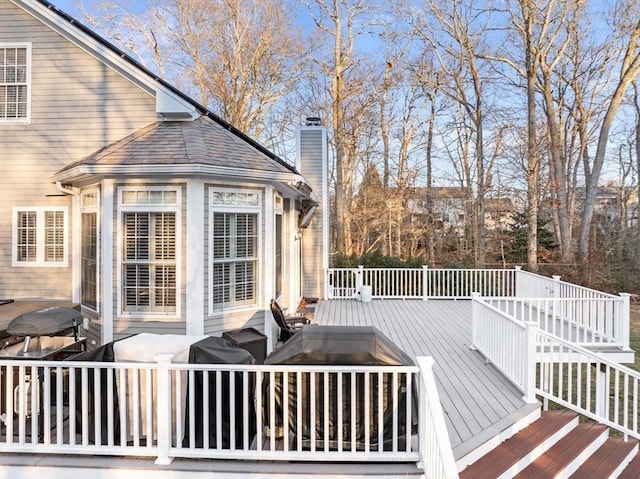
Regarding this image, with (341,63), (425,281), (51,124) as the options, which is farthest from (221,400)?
(341,63)

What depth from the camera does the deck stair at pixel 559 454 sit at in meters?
3.83

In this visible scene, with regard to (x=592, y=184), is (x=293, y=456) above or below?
below

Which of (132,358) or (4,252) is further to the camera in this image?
(4,252)

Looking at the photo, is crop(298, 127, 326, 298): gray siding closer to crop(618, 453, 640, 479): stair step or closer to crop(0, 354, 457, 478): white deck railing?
crop(618, 453, 640, 479): stair step

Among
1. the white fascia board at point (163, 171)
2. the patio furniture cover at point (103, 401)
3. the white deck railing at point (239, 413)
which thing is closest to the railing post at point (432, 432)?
the white deck railing at point (239, 413)

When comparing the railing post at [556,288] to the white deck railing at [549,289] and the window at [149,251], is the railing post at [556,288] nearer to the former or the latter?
the white deck railing at [549,289]

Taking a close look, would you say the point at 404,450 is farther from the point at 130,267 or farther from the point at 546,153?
the point at 546,153

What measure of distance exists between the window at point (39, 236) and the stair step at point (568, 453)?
7732 millimetres

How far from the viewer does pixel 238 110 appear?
20500mm

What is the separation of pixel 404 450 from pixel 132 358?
2600 millimetres

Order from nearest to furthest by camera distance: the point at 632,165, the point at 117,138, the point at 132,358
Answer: the point at 132,358 < the point at 117,138 < the point at 632,165

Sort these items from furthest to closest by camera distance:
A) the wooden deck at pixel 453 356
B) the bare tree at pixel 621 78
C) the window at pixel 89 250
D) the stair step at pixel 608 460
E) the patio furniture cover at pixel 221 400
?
the bare tree at pixel 621 78, the window at pixel 89 250, the wooden deck at pixel 453 356, the stair step at pixel 608 460, the patio furniture cover at pixel 221 400

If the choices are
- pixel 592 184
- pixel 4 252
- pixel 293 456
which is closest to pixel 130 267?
pixel 4 252

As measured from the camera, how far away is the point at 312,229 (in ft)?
42.5
